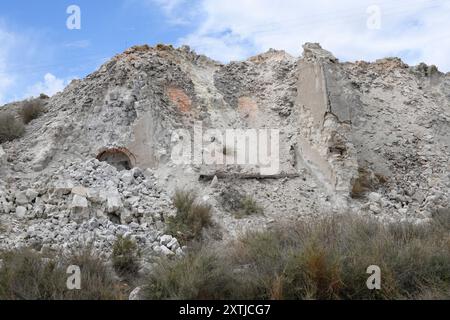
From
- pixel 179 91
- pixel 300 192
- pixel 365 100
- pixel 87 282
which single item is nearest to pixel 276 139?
pixel 300 192

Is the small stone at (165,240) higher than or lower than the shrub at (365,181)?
lower

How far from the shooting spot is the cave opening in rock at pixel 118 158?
37.5ft

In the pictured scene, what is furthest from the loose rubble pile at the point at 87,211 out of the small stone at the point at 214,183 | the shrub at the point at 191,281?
the shrub at the point at 191,281

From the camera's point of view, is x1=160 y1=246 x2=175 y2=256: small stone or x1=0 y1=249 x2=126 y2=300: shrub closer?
x1=0 y1=249 x2=126 y2=300: shrub

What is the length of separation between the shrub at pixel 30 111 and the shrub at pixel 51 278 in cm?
709

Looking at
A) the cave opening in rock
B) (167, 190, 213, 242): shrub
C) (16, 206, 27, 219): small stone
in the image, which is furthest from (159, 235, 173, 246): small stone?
the cave opening in rock

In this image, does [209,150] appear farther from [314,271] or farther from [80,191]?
[314,271]

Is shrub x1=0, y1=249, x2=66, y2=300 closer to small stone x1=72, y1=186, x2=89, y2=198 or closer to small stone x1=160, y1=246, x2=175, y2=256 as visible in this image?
small stone x1=160, y1=246, x2=175, y2=256

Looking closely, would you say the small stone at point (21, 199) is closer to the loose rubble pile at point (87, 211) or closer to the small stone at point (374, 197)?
the loose rubble pile at point (87, 211)

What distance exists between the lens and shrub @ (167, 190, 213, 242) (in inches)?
364

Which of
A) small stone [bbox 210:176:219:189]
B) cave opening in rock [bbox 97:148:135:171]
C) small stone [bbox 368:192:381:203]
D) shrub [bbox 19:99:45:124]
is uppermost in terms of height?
shrub [bbox 19:99:45:124]

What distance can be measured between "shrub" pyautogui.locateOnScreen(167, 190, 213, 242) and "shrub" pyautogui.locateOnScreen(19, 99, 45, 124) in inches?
213

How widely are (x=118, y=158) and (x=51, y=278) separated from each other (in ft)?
19.6

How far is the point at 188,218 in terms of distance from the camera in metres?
9.54
